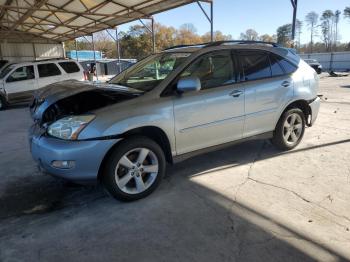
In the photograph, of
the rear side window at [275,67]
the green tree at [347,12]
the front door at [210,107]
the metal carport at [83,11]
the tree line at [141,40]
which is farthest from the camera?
the green tree at [347,12]

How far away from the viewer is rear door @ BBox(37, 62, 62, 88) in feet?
44.0

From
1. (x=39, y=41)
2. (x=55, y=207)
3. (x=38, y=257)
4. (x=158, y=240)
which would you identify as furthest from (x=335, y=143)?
(x=39, y=41)

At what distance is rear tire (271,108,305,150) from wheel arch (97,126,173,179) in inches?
82.5

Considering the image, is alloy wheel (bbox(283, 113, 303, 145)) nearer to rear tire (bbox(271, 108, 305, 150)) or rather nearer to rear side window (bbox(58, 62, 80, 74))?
rear tire (bbox(271, 108, 305, 150))

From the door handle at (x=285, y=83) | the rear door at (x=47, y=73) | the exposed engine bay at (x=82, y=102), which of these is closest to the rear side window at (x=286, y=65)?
the door handle at (x=285, y=83)

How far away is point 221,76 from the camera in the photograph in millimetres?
4617

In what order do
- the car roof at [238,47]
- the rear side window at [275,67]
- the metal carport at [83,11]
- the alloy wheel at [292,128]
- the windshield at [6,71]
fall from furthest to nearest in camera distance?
1. the metal carport at [83,11]
2. the windshield at [6,71]
3. the alloy wheel at [292,128]
4. the rear side window at [275,67]
5. the car roof at [238,47]

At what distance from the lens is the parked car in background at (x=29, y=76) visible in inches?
506

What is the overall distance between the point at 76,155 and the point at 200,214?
146cm

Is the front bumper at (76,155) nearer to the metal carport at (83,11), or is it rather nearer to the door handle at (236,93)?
the door handle at (236,93)

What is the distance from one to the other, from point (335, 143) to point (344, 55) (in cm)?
3370

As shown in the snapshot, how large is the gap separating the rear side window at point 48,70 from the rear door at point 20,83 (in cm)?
30

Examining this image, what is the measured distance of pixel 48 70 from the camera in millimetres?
13539

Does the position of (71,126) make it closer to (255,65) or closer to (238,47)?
(238,47)
